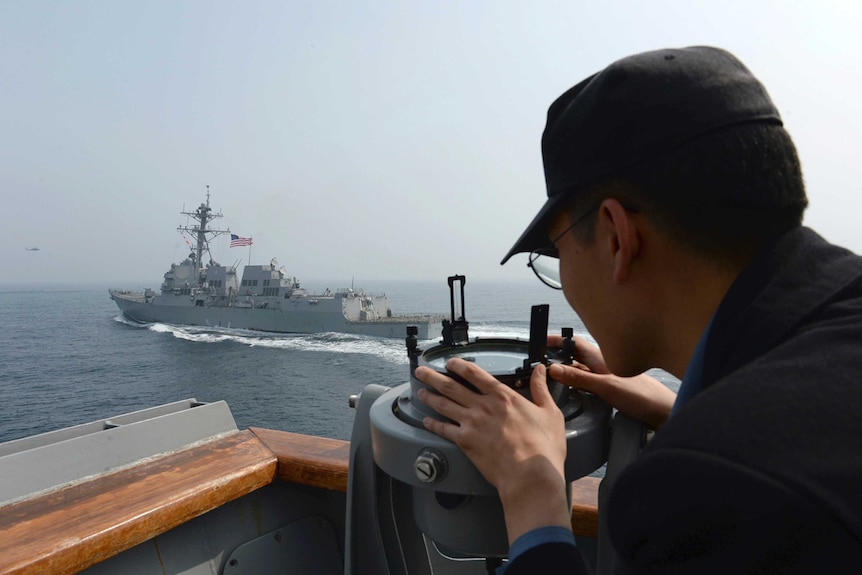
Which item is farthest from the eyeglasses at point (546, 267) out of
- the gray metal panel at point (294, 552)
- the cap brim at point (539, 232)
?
→ the gray metal panel at point (294, 552)

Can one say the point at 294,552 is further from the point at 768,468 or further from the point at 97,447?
the point at 768,468

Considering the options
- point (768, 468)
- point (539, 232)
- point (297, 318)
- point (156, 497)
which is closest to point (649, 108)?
point (539, 232)

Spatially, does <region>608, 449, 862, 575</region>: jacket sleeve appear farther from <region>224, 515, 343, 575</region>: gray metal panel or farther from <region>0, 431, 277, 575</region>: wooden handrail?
<region>224, 515, 343, 575</region>: gray metal panel

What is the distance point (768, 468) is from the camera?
41cm

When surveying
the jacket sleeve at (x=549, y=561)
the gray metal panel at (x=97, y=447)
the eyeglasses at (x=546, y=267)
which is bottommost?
the gray metal panel at (x=97, y=447)

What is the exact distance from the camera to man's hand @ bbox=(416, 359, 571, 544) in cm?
73

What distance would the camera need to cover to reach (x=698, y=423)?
1.50 ft

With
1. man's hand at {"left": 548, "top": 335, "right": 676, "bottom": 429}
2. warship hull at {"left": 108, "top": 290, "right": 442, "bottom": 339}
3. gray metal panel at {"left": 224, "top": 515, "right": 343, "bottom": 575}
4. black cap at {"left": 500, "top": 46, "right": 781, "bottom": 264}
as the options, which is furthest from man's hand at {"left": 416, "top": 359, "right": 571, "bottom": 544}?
warship hull at {"left": 108, "top": 290, "right": 442, "bottom": 339}

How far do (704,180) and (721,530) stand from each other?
433mm

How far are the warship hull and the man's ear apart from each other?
100ft

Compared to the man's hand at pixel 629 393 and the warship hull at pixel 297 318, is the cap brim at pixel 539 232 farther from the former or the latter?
the warship hull at pixel 297 318

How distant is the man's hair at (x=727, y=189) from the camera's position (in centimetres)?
66

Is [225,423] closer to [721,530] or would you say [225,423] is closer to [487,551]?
[487,551]

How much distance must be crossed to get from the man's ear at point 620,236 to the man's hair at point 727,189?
32mm
